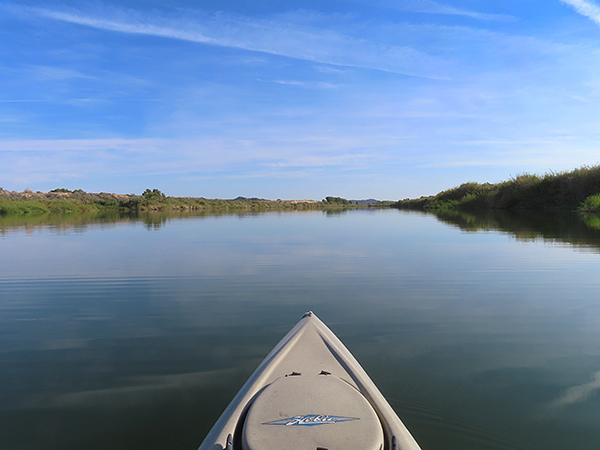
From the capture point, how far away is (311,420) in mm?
1509

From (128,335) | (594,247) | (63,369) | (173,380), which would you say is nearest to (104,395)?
(173,380)

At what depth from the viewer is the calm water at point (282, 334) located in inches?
79.0

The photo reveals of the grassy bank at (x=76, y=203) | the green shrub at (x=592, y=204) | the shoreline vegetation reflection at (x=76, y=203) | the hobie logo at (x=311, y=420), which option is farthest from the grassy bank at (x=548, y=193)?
the grassy bank at (x=76, y=203)

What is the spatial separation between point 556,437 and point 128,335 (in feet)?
10.5

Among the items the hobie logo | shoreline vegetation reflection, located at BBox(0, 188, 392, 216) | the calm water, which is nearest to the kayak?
the hobie logo

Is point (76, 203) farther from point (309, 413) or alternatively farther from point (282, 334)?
point (309, 413)

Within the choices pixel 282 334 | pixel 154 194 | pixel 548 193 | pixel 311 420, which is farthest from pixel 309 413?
pixel 154 194

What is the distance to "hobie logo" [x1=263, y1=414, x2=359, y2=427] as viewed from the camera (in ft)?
4.90

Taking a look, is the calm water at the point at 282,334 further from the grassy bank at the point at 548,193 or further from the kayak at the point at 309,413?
the grassy bank at the point at 548,193

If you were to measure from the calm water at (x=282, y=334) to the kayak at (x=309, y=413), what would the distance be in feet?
1.36

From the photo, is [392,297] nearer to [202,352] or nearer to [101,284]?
[202,352]

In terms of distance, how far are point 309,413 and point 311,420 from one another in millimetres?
56

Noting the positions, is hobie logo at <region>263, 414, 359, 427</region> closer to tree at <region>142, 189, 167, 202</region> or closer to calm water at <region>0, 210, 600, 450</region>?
calm water at <region>0, 210, 600, 450</region>

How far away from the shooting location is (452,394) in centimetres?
227
